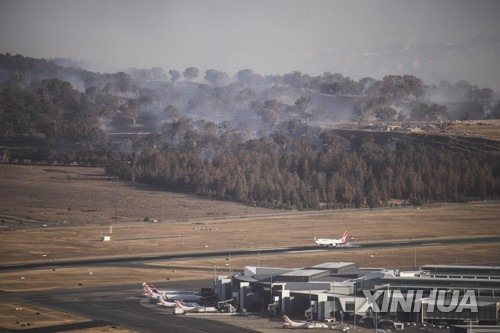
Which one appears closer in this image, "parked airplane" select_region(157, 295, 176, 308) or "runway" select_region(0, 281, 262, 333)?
"runway" select_region(0, 281, 262, 333)

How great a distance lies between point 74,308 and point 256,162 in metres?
101

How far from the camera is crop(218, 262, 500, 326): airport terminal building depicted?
56344mm

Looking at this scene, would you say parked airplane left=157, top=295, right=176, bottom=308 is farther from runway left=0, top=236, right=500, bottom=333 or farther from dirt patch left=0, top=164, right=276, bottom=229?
dirt patch left=0, top=164, right=276, bottom=229

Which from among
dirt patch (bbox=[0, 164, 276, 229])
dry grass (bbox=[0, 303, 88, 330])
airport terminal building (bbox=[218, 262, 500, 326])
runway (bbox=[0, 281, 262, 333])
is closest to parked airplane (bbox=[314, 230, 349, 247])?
runway (bbox=[0, 281, 262, 333])

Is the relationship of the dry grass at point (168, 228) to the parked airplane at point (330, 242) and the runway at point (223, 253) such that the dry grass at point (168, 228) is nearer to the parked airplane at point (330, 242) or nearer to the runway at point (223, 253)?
the runway at point (223, 253)

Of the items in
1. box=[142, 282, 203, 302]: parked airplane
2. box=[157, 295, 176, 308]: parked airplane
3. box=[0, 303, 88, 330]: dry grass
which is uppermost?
box=[142, 282, 203, 302]: parked airplane

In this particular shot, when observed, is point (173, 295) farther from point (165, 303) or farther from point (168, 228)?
point (168, 228)

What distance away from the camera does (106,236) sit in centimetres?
10394

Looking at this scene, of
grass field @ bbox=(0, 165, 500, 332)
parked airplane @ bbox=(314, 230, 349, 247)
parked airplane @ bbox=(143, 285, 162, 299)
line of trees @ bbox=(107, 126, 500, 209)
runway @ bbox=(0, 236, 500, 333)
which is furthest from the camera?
line of trees @ bbox=(107, 126, 500, 209)

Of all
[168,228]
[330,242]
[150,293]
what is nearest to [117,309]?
[150,293]

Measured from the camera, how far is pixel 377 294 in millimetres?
59719

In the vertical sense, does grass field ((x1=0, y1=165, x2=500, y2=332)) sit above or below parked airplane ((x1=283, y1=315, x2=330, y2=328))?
above

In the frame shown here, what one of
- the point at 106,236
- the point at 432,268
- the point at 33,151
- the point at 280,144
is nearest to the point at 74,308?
the point at 432,268

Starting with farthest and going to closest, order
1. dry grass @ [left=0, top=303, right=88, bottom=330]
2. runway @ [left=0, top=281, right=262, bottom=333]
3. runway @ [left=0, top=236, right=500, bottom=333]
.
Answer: dry grass @ [left=0, top=303, right=88, bottom=330], runway @ [left=0, top=236, right=500, bottom=333], runway @ [left=0, top=281, right=262, bottom=333]
